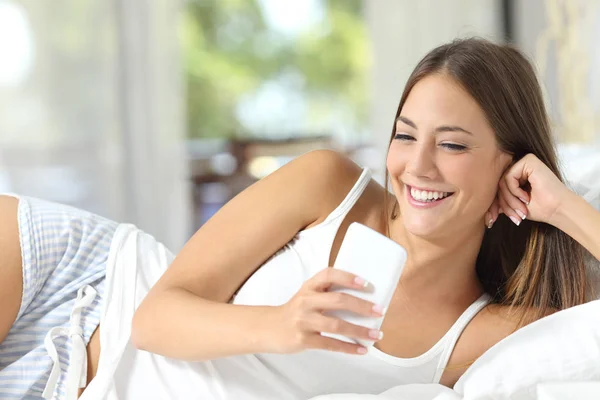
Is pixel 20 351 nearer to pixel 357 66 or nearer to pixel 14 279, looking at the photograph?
pixel 14 279

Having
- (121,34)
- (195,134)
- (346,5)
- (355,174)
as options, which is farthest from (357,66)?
(355,174)

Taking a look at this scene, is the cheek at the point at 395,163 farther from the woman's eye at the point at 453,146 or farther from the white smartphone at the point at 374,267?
the white smartphone at the point at 374,267

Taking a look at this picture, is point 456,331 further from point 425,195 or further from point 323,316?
point 323,316

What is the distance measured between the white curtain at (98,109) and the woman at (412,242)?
2848mm

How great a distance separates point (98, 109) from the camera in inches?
181

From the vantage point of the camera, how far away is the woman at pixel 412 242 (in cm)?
152

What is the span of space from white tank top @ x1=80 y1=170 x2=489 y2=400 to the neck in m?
0.11

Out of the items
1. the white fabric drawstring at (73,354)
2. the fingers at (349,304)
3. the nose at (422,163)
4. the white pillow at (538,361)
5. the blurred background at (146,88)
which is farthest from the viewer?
the blurred background at (146,88)

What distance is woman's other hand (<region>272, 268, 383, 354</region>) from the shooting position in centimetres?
106

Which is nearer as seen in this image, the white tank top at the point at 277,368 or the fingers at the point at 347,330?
the fingers at the point at 347,330

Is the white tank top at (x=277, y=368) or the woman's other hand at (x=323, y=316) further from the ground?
the woman's other hand at (x=323, y=316)

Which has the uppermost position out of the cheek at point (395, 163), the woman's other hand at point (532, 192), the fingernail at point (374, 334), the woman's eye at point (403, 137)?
the woman's eye at point (403, 137)

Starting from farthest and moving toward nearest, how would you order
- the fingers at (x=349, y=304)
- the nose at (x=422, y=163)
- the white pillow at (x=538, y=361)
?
the nose at (x=422, y=163), the white pillow at (x=538, y=361), the fingers at (x=349, y=304)

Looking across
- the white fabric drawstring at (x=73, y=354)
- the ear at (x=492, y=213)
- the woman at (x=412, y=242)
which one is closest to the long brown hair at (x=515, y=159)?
the woman at (x=412, y=242)
